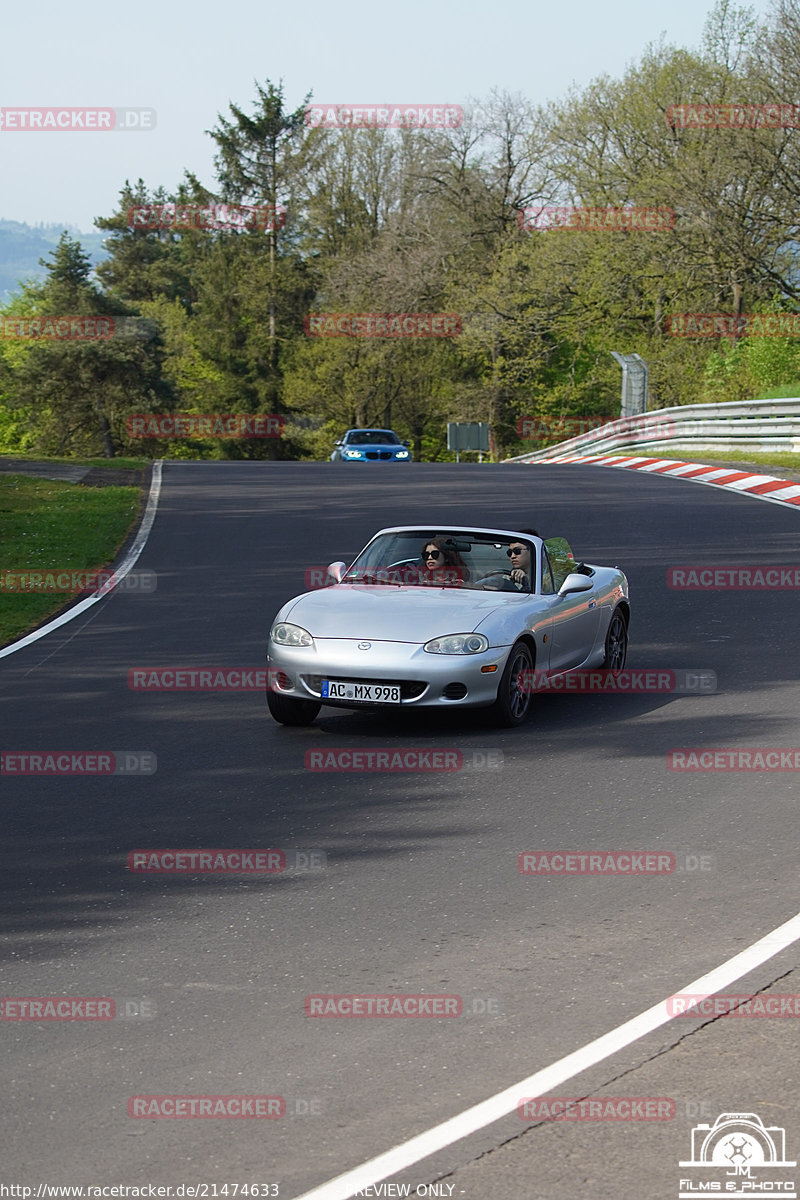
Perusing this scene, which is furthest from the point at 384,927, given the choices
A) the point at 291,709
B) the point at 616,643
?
the point at 616,643

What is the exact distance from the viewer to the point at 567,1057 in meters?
4.67

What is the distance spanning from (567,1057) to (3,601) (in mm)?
12508

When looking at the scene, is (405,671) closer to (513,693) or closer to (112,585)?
(513,693)

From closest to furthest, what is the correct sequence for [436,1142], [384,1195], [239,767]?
1. [384,1195]
2. [436,1142]
3. [239,767]

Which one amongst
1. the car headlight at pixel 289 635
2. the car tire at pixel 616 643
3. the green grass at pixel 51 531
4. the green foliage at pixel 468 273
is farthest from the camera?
the green foliage at pixel 468 273

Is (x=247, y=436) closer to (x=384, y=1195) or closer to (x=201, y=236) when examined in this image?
(x=201, y=236)

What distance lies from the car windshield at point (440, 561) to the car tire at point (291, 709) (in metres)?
1.28

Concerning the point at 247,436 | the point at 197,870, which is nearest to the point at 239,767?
the point at 197,870

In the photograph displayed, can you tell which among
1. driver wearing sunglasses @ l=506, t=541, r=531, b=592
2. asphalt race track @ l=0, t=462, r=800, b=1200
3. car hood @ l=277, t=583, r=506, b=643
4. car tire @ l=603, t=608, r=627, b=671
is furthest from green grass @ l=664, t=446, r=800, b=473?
car hood @ l=277, t=583, r=506, b=643

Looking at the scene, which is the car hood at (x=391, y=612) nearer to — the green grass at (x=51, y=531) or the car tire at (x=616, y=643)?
the car tire at (x=616, y=643)

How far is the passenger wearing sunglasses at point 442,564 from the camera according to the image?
10.9 metres

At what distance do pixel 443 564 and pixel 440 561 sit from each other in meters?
0.03

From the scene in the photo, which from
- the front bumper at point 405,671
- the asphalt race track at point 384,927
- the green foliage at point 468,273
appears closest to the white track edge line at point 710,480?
the green foliage at point 468,273

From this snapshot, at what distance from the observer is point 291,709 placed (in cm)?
998
